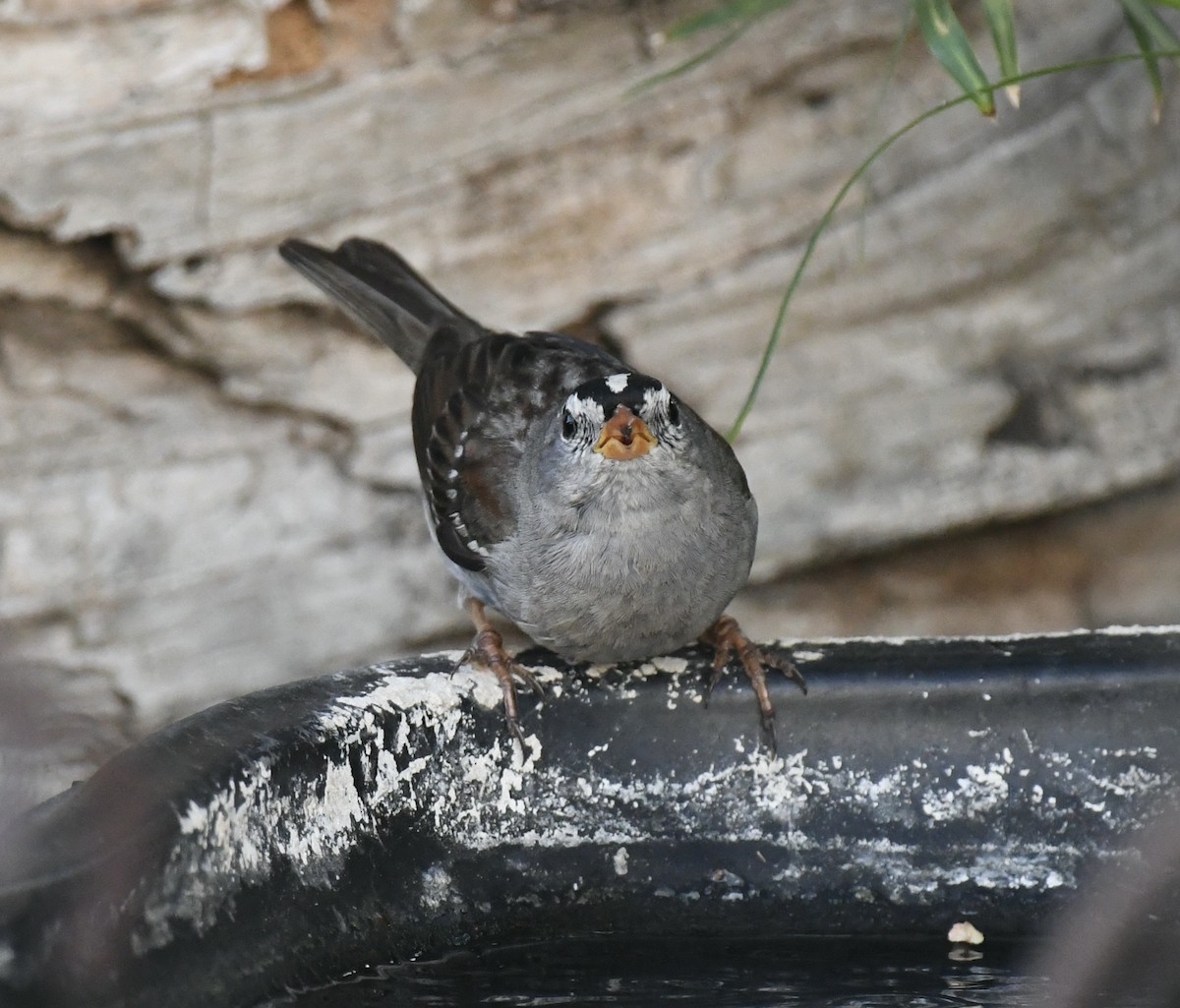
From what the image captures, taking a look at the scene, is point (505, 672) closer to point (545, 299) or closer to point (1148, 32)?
point (1148, 32)

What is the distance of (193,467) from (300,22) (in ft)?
5.11

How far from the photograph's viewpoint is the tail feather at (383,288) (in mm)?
4457

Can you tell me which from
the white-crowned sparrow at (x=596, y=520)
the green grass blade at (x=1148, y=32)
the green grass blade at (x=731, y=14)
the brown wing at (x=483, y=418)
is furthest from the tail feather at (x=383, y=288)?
the green grass blade at (x=1148, y=32)

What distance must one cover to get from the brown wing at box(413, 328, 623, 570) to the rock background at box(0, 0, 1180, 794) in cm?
135

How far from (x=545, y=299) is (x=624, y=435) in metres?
2.35

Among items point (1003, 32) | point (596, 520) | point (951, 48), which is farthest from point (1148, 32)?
point (596, 520)

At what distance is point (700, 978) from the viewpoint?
264 centimetres

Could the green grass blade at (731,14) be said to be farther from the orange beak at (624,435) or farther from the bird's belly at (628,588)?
the bird's belly at (628,588)

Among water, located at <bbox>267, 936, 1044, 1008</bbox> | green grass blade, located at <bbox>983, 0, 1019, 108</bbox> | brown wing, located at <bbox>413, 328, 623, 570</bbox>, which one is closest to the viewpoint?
water, located at <bbox>267, 936, 1044, 1008</bbox>

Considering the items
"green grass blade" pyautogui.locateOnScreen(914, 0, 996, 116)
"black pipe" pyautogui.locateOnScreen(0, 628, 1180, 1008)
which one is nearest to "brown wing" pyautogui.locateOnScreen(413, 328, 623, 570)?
"black pipe" pyautogui.locateOnScreen(0, 628, 1180, 1008)

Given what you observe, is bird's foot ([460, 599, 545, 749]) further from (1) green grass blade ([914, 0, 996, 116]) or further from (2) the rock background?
(2) the rock background

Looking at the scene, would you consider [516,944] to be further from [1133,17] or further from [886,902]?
[1133,17]

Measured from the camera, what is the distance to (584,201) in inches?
215

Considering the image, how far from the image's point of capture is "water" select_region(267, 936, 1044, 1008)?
2531 millimetres
